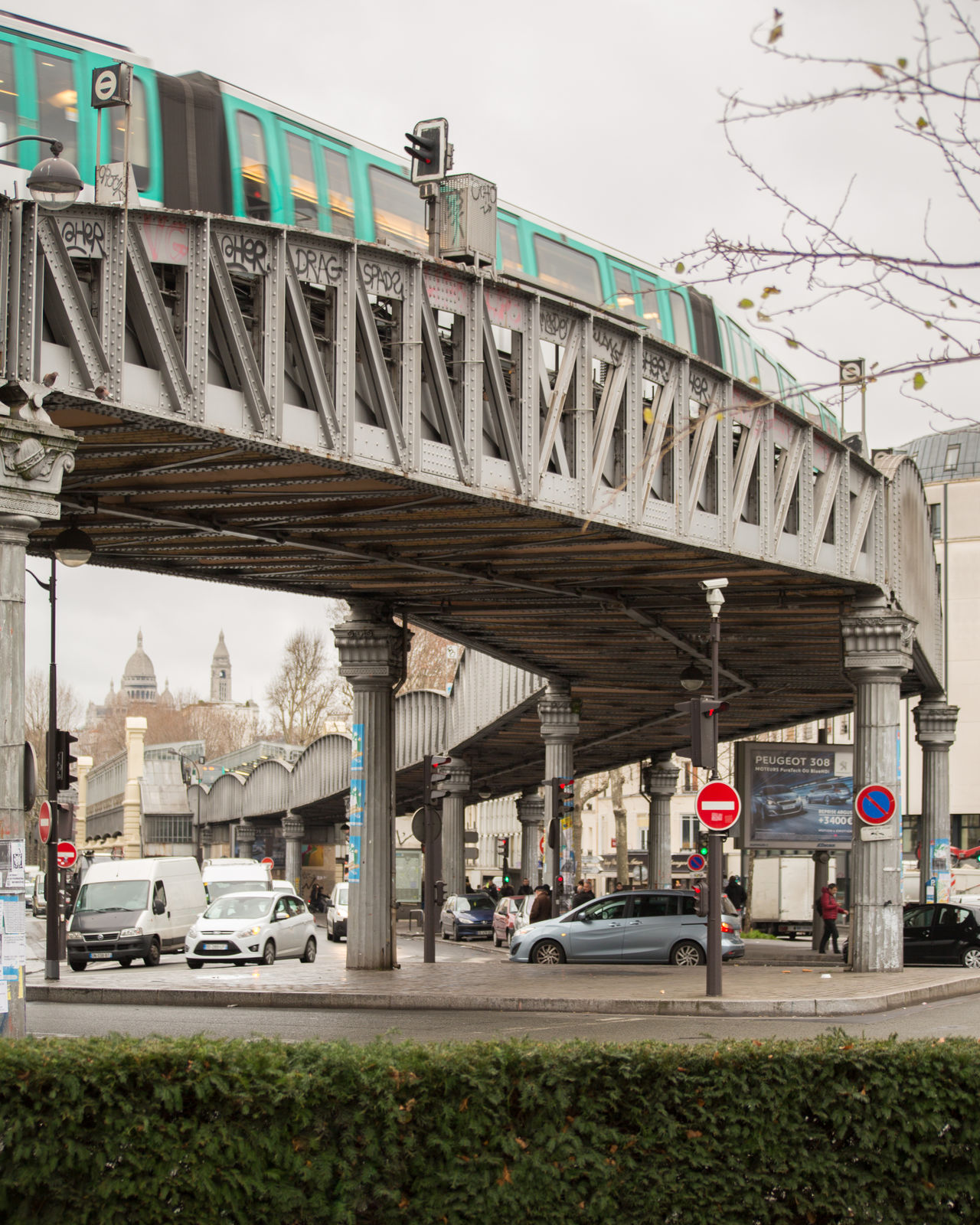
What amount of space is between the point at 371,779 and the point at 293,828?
186 ft

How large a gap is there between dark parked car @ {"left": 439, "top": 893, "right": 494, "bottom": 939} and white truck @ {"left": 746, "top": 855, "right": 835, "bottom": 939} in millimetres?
8035

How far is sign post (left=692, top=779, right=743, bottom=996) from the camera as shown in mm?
20625

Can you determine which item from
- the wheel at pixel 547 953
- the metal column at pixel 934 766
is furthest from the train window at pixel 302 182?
the metal column at pixel 934 766

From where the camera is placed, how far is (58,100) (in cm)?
1490

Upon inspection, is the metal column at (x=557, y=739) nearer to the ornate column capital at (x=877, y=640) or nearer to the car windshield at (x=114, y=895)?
the car windshield at (x=114, y=895)

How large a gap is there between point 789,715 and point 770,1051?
45505mm

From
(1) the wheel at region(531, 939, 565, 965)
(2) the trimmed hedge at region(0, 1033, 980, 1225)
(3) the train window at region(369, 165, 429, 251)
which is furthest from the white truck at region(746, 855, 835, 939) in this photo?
(2) the trimmed hedge at region(0, 1033, 980, 1225)

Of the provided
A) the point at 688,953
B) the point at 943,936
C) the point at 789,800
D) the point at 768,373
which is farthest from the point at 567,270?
the point at 943,936

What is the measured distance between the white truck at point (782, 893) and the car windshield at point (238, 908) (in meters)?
19.6

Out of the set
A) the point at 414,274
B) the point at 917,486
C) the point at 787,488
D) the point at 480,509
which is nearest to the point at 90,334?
the point at 414,274

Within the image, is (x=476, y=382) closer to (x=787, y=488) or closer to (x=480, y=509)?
(x=480, y=509)

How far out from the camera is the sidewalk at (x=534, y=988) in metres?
19.9

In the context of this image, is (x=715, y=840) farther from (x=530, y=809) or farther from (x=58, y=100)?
(x=530, y=809)

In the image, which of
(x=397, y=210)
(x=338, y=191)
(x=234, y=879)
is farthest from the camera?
(x=234, y=879)
